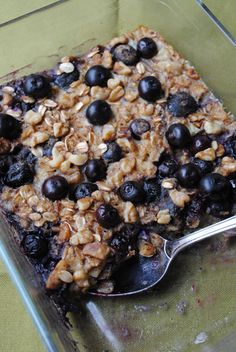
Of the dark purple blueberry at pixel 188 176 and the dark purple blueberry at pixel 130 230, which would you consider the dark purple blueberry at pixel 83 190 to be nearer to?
the dark purple blueberry at pixel 130 230

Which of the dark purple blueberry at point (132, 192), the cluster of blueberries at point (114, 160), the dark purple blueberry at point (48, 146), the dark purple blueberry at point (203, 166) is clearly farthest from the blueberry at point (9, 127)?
the dark purple blueberry at point (203, 166)

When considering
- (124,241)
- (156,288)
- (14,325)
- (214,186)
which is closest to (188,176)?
(214,186)

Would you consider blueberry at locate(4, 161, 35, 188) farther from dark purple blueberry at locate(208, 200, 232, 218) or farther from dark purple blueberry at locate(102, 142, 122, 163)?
dark purple blueberry at locate(208, 200, 232, 218)

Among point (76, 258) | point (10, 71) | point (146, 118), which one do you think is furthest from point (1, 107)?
point (76, 258)

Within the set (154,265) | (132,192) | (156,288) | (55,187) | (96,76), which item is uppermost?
(96,76)

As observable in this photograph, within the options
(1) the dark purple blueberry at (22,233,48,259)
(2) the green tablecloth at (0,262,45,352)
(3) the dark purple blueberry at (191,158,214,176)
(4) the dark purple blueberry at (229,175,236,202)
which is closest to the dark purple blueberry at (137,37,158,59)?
(3) the dark purple blueberry at (191,158,214,176)

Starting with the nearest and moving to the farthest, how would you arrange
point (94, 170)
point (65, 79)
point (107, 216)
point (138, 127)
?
point (107, 216), point (94, 170), point (138, 127), point (65, 79)

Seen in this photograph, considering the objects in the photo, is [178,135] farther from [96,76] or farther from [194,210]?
[96,76]
